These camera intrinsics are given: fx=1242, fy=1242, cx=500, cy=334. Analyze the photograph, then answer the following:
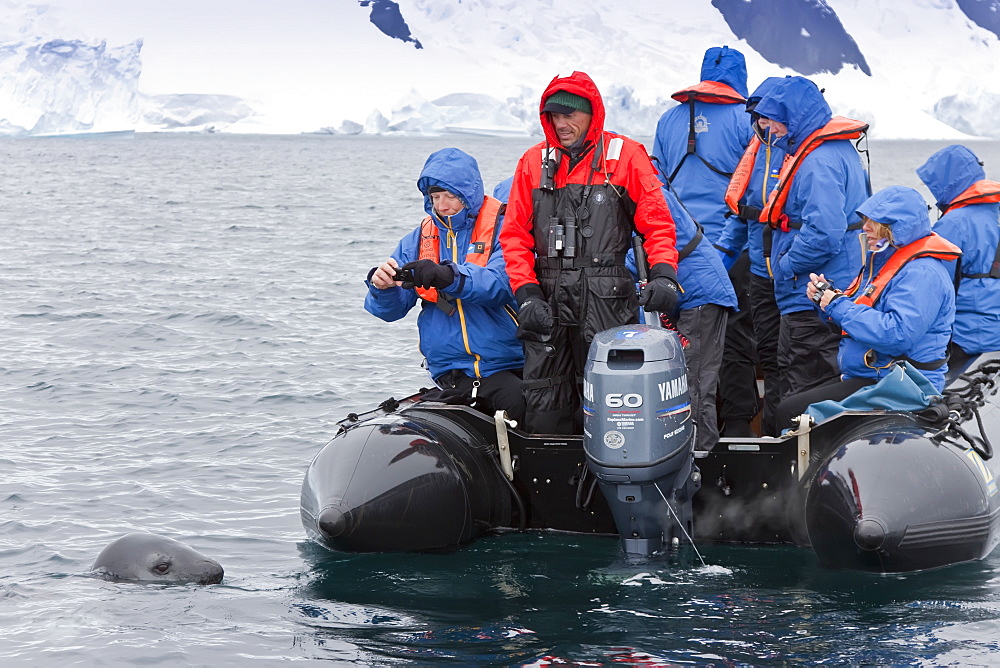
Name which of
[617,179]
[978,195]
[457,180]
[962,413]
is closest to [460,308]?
[457,180]

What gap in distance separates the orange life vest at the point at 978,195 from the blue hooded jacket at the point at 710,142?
4.20ft

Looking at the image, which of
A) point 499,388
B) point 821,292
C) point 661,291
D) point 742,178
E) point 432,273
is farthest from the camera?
point 742,178

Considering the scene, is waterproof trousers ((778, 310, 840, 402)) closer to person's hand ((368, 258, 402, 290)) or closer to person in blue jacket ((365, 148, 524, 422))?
person in blue jacket ((365, 148, 524, 422))

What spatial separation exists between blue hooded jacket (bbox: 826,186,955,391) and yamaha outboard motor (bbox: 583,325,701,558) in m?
0.97

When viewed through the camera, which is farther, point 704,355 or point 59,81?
point 59,81

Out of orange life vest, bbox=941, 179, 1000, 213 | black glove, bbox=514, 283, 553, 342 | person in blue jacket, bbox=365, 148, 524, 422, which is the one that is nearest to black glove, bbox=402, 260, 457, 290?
person in blue jacket, bbox=365, 148, 524, 422

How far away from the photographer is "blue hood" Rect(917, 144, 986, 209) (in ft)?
21.9

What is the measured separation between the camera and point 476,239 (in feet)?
19.8

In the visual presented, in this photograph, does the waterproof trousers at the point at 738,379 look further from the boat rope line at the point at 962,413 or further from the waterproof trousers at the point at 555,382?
the waterproof trousers at the point at 555,382

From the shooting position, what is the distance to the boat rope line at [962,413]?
537 cm

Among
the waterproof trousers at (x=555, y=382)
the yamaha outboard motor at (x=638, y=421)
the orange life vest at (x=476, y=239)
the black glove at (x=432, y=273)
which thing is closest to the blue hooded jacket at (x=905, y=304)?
the yamaha outboard motor at (x=638, y=421)

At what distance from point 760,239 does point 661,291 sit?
173 cm

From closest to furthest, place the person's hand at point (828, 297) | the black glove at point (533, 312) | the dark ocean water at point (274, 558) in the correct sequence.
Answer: the dark ocean water at point (274, 558), the black glove at point (533, 312), the person's hand at point (828, 297)

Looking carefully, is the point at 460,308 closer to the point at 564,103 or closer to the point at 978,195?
the point at 564,103
